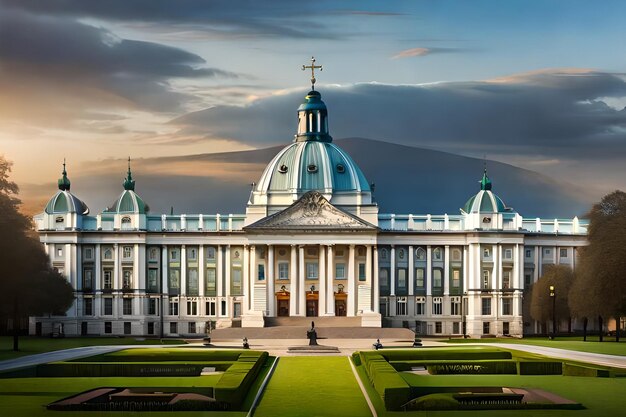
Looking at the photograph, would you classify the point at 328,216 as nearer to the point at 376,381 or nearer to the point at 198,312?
the point at 198,312

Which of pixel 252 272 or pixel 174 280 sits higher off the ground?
pixel 252 272

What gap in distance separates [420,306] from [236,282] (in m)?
24.5

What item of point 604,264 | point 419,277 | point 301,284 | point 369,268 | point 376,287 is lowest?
point 376,287

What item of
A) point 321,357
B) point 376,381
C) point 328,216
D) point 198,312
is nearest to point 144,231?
point 198,312

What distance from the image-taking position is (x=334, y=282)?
154250 millimetres

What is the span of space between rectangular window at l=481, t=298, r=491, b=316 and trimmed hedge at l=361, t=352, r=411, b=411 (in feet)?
288

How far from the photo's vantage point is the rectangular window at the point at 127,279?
15712cm

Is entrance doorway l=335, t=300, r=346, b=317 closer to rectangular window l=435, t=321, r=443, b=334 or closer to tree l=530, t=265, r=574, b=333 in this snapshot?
rectangular window l=435, t=321, r=443, b=334

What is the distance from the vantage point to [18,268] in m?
97.2

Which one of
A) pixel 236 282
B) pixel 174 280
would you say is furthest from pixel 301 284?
pixel 174 280

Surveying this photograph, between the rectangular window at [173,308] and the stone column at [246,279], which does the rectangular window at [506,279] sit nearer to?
the stone column at [246,279]

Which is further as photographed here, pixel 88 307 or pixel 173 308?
pixel 173 308

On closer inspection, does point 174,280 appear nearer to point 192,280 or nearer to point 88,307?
point 192,280

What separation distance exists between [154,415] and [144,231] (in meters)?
111
